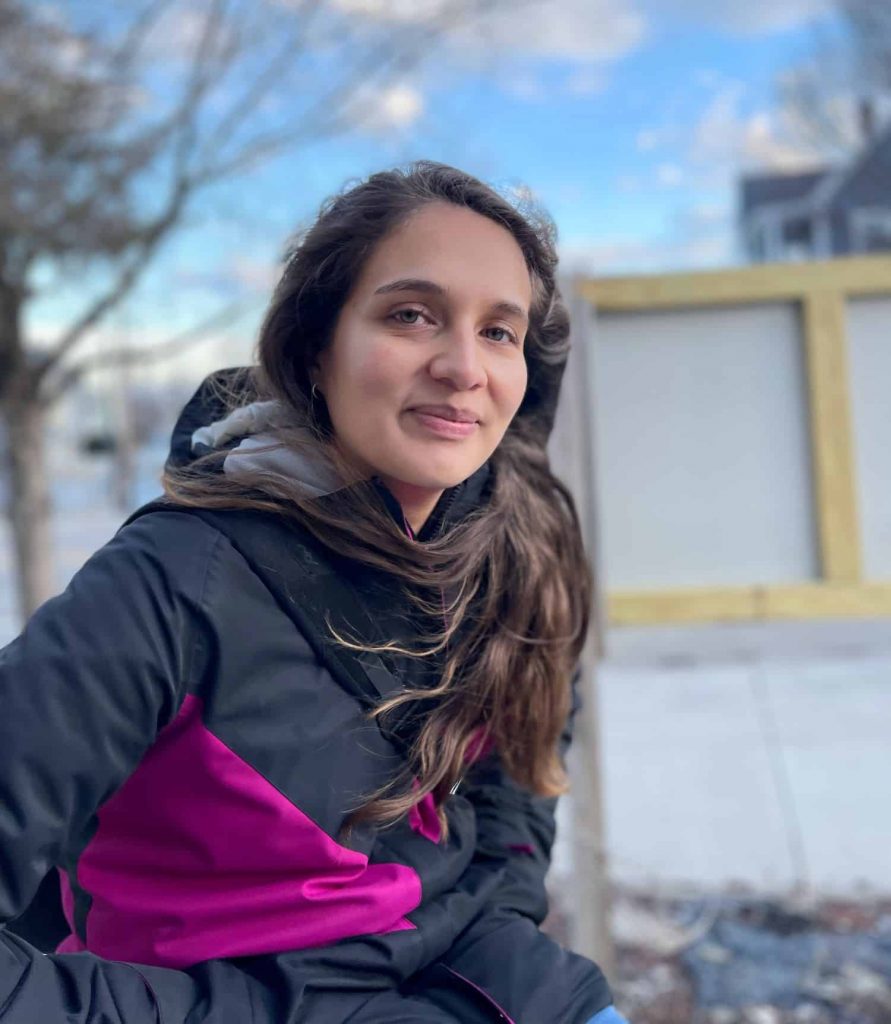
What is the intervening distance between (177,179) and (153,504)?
2897mm

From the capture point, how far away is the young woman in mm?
1213

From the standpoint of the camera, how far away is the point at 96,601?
4.02 feet

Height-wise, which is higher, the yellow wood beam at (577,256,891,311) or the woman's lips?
the yellow wood beam at (577,256,891,311)

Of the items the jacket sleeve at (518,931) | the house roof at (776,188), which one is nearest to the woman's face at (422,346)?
the jacket sleeve at (518,931)

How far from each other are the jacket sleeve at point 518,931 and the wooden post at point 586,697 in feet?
2.92

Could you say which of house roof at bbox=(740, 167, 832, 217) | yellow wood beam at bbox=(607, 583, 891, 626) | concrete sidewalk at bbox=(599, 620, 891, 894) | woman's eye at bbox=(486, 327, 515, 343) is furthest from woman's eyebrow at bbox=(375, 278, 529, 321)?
house roof at bbox=(740, 167, 832, 217)

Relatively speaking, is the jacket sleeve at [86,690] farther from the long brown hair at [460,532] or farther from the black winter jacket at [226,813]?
the long brown hair at [460,532]

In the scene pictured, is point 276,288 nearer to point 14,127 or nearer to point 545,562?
point 545,562

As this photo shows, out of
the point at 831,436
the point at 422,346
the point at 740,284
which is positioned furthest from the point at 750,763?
the point at 422,346

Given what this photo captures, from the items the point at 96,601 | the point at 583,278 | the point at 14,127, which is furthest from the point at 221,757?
the point at 14,127

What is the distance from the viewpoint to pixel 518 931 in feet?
5.10

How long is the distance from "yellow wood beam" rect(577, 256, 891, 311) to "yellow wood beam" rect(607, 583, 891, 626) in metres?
0.71

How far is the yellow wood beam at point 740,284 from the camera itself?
288 cm

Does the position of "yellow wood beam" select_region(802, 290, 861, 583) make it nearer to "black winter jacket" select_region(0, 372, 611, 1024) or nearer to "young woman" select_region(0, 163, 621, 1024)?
"young woman" select_region(0, 163, 621, 1024)
